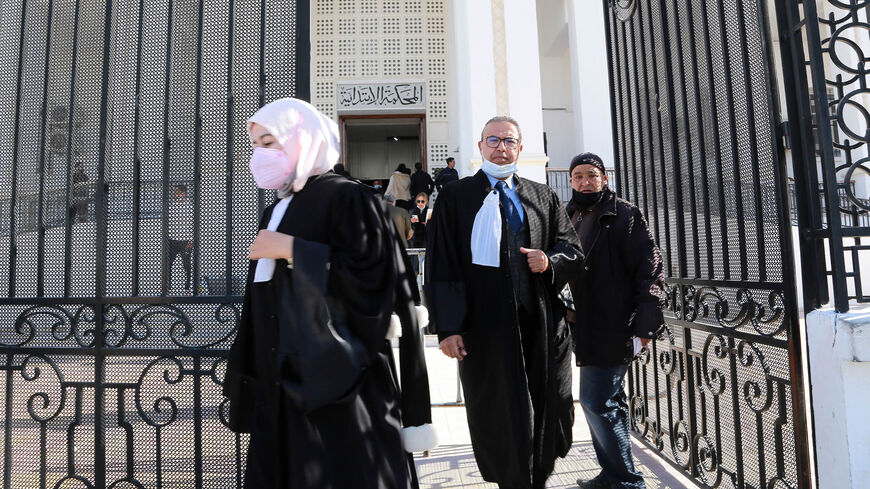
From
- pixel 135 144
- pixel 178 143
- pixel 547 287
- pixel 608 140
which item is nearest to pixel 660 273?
pixel 547 287

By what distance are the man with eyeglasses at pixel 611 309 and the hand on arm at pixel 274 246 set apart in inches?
53.9

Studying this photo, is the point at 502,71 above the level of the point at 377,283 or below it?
above

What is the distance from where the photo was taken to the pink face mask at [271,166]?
66.1 inches

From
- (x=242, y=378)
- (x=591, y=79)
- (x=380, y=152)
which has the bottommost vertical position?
(x=242, y=378)

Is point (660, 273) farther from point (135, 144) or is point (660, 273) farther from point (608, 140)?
point (608, 140)

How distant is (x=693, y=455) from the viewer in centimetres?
277

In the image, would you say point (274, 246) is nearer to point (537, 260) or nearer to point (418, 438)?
point (418, 438)

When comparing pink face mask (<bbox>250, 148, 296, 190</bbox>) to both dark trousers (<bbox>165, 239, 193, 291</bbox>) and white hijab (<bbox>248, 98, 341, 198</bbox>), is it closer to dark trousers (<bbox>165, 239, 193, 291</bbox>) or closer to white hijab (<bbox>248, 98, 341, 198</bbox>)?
white hijab (<bbox>248, 98, 341, 198</bbox>)

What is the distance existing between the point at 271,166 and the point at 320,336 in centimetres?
52

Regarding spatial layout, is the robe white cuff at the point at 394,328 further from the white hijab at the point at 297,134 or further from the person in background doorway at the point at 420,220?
the person in background doorway at the point at 420,220

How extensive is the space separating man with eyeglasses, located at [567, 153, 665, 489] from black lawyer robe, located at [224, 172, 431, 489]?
1.13 meters

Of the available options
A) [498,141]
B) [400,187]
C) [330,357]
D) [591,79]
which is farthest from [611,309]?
[591,79]

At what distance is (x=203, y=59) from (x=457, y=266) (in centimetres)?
144

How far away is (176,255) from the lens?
8.18ft
